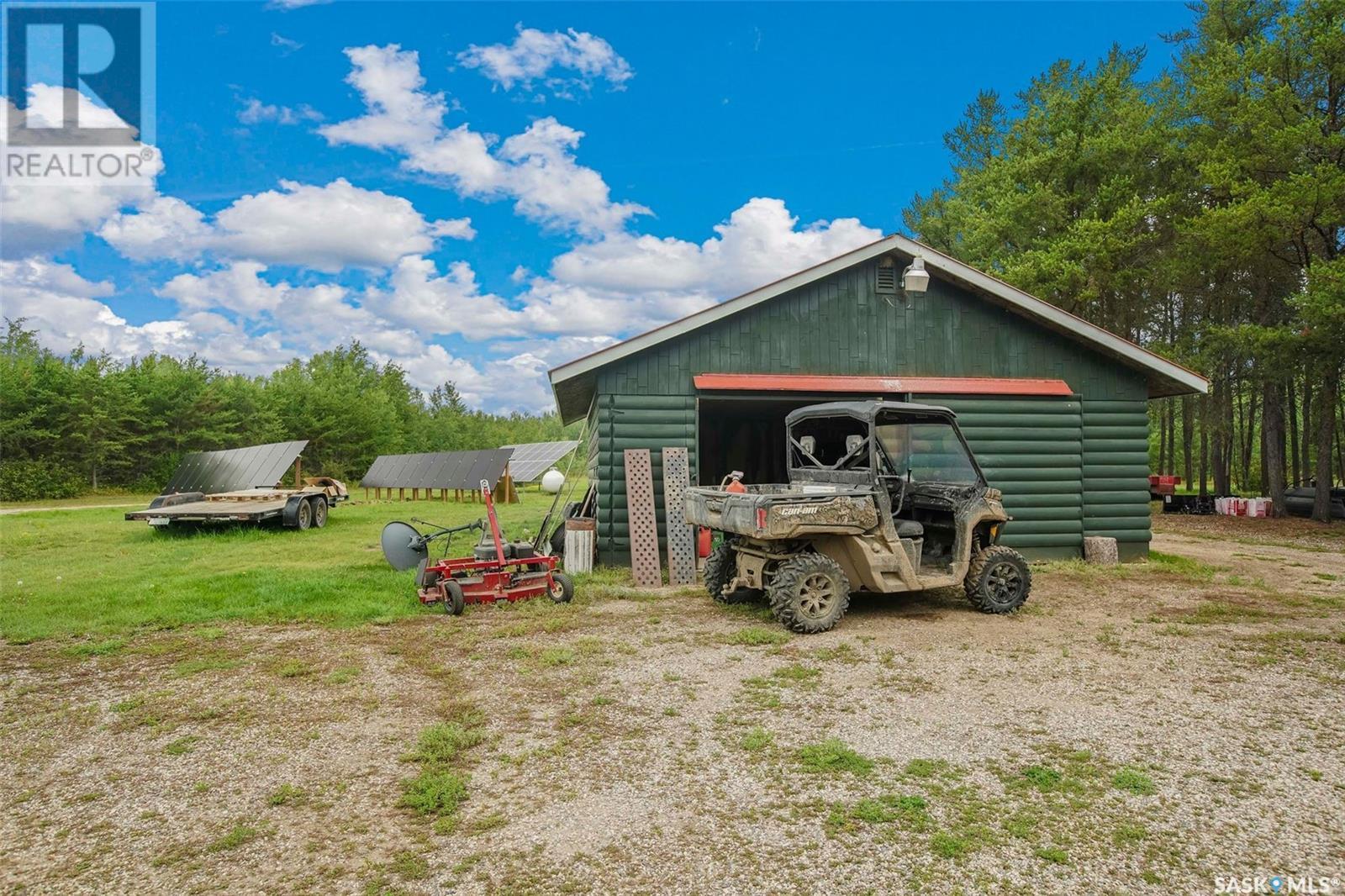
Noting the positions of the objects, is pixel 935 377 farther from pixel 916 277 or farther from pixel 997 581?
pixel 997 581

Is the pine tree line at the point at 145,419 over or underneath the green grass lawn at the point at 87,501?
over

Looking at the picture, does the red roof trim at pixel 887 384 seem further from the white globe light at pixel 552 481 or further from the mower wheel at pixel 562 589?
the mower wheel at pixel 562 589

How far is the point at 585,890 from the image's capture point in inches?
123

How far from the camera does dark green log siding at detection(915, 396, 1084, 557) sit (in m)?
12.5

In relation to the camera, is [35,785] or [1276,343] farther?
[1276,343]

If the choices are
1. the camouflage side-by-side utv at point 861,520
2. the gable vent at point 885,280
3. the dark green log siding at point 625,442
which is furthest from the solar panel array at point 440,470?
the camouflage side-by-side utv at point 861,520

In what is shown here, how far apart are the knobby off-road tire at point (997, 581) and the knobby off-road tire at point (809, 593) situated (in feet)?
5.56

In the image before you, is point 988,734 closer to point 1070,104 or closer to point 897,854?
point 897,854

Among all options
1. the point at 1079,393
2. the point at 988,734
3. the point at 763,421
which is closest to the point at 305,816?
the point at 988,734

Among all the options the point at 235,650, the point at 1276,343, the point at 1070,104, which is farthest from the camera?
the point at 1070,104

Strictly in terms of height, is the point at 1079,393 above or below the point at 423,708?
above

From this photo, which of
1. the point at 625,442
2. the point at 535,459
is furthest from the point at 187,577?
the point at 535,459

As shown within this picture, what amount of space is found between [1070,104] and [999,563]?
860 inches

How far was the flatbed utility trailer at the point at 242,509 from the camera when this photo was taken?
1590 centimetres
